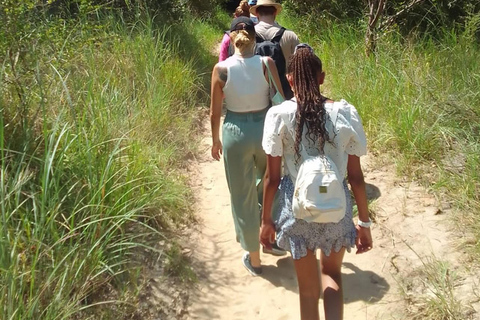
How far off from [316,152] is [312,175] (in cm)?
16

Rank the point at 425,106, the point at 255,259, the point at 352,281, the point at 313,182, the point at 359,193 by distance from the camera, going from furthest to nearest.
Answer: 1. the point at 425,106
2. the point at 255,259
3. the point at 352,281
4. the point at 359,193
5. the point at 313,182

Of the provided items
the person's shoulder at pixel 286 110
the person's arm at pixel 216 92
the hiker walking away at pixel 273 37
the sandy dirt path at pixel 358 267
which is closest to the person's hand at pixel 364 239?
the person's shoulder at pixel 286 110

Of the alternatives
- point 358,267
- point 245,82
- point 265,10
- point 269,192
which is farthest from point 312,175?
point 265,10

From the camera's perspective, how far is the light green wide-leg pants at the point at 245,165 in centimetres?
337

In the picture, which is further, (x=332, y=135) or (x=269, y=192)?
(x=269, y=192)

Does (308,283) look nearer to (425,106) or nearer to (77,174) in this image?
(77,174)

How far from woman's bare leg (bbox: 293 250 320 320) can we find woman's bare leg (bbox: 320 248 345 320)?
48 millimetres

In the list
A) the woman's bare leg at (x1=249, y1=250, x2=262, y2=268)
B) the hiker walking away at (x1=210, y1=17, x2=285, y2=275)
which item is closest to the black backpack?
the hiker walking away at (x1=210, y1=17, x2=285, y2=275)

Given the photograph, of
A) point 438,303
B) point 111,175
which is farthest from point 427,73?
point 111,175

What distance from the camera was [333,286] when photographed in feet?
8.25

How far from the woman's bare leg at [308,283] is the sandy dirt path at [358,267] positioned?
0.76 metres

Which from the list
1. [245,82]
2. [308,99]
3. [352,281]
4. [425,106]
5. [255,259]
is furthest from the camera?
[425,106]

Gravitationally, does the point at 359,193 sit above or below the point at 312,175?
below

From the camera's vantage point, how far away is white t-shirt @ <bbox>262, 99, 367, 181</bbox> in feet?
7.82
